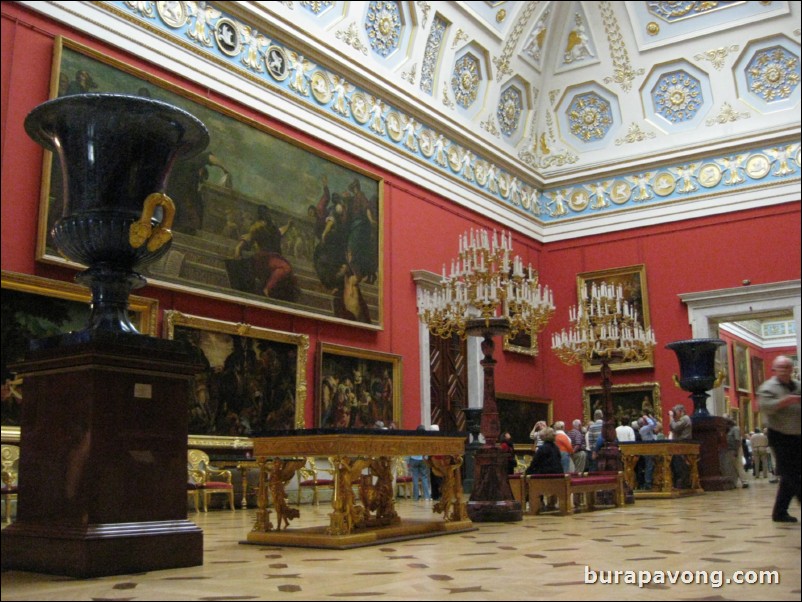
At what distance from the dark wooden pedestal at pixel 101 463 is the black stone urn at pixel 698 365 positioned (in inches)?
462

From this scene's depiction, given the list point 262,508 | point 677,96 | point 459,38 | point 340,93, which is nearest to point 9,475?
point 262,508

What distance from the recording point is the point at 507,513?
898 cm

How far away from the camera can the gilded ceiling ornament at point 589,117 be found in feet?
68.7

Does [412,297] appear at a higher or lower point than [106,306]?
higher

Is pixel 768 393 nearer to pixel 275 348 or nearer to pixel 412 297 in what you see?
pixel 275 348

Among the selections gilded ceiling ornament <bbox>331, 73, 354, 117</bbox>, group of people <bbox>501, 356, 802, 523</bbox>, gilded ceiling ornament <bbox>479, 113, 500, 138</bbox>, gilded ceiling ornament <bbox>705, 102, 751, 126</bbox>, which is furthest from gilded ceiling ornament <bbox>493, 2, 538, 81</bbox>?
group of people <bbox>501, 356, 802, 523</bbox>

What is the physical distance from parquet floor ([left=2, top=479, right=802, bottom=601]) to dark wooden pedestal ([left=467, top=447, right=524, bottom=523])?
1315 mm

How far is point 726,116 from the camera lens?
19.3m

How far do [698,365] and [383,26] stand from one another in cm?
887

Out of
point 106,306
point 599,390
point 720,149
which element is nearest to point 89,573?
point 106,306

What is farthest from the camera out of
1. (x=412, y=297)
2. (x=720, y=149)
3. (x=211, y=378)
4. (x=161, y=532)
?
(x=720, y=149)

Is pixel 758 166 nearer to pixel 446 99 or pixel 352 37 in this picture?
pixel 446 99

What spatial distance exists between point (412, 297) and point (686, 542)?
398 inches

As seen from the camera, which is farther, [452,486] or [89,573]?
[452,486]
